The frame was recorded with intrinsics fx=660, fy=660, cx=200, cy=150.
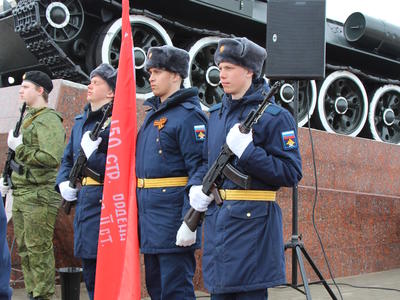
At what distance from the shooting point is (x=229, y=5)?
9320 millimetres

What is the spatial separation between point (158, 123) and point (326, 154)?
12.4 feet

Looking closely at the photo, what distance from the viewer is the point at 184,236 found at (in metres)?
3.29

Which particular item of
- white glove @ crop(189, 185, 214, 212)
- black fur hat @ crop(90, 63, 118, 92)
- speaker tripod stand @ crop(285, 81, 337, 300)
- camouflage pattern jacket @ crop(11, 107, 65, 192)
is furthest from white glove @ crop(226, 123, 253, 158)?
camouflage pattern jacket @ crop(11, 107, 65, 192)

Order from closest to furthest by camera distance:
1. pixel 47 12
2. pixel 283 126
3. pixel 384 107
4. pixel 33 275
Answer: pixel 283 126
pixel 33 275
pixel 47 12
pixel 384 107

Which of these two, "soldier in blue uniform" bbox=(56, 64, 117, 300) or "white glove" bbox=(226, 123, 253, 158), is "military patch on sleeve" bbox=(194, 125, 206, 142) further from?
"soldier in blue uniform" bbox=(56, 64, 117, 300)

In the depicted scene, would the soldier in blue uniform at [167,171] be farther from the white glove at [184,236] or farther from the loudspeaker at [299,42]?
the loudspeaker at [299,42]

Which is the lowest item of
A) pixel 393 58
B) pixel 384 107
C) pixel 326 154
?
pixel 326 154

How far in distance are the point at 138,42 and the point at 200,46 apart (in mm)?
1013

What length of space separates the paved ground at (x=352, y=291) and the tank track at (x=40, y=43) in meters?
3.25

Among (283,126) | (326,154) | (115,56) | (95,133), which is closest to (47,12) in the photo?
(115,56)

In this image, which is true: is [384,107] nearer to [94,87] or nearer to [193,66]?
[193,66]

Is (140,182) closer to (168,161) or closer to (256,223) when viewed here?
(168,161)

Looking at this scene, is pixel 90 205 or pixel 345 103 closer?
pixel 90 205

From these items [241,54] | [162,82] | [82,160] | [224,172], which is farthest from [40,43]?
[224,172]
